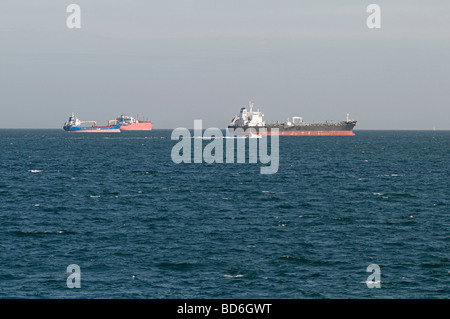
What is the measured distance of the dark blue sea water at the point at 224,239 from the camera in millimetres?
25875

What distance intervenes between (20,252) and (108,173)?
56177 mm

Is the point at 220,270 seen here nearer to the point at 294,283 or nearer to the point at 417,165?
the point at 294,283

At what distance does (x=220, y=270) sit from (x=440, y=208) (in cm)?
3103

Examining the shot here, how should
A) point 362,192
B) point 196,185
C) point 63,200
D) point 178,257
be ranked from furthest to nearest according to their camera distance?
point 196,185, point 362,192, point 63,200, point 178,257

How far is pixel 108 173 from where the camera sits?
8775 cm

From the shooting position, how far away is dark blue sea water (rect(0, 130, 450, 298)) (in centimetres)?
2588

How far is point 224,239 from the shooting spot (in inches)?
1426

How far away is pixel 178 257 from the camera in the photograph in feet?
102
